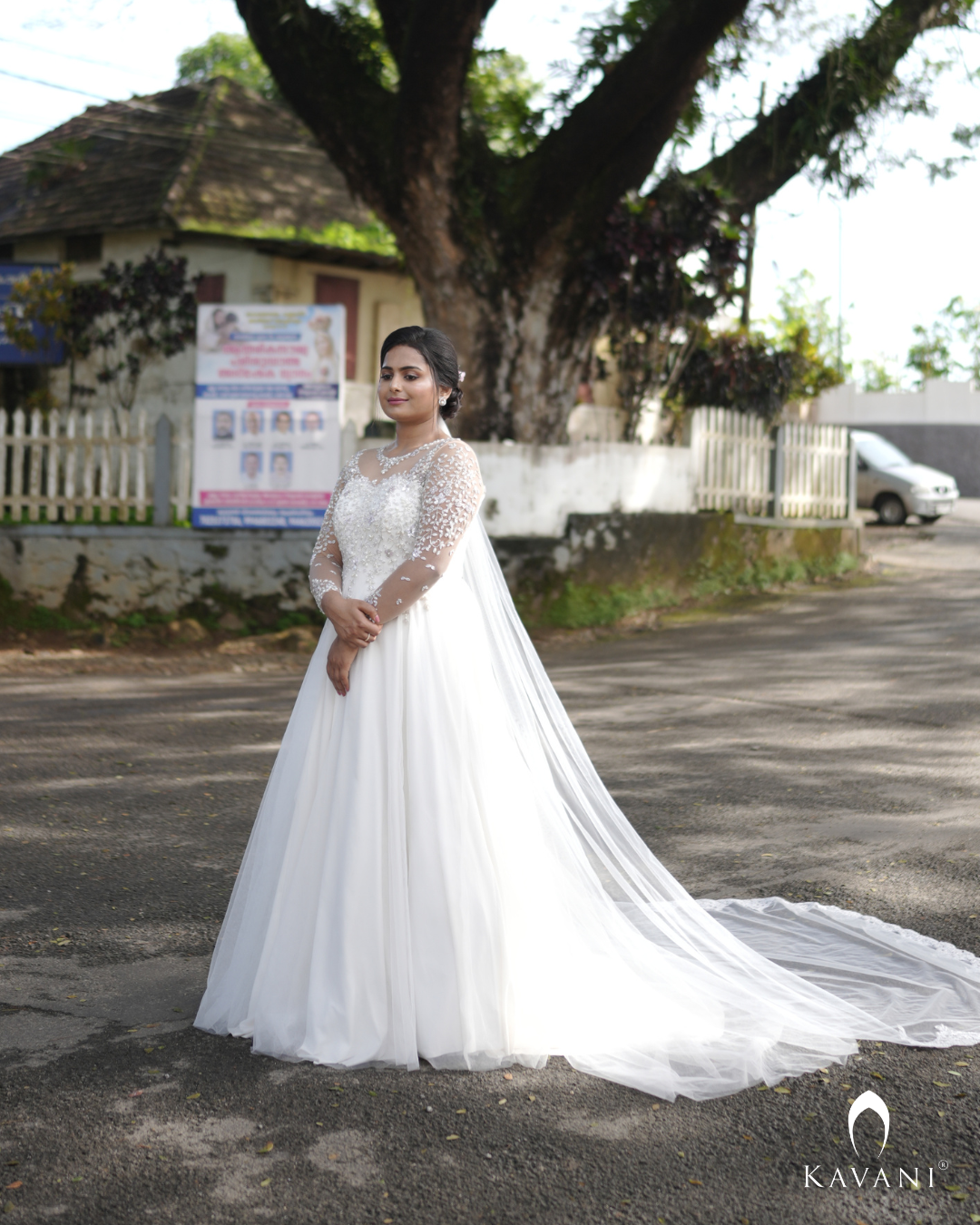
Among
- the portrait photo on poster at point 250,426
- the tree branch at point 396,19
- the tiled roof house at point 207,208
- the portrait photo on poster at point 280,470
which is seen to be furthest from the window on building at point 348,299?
the portrait photo on poster at point 280,470

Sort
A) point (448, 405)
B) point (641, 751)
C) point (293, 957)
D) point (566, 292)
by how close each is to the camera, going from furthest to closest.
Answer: point (566, 292)
point (641, 751)
point (448, 405)
point (293, 957)

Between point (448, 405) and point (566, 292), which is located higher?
point (566, 292)

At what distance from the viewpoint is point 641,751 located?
7.27 meters

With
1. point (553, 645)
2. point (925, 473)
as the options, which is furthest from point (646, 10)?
point (925, 473)

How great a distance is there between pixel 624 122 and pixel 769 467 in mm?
5051

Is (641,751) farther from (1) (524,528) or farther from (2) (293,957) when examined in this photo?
(1) (524,528)

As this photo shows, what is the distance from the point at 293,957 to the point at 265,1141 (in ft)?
2.16

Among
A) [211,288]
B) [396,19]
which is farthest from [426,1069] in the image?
[211,288]

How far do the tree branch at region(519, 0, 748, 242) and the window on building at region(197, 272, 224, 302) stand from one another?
7432mm

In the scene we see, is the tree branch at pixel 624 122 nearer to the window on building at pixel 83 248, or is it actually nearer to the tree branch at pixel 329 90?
the tree branch at pixel 329 90

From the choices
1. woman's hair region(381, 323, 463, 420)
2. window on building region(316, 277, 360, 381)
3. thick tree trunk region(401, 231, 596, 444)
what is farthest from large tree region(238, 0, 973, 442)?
woman's hair region(381, 323, 463, 420)

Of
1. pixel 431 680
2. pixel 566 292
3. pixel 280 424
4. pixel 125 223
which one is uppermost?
pixel 125 223

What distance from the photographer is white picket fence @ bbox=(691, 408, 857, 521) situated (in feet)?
46.0

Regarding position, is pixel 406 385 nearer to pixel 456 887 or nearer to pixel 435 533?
pixel 435 533
